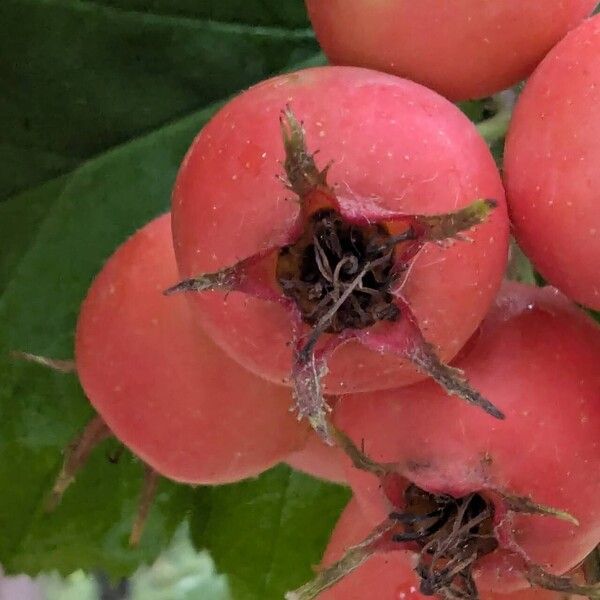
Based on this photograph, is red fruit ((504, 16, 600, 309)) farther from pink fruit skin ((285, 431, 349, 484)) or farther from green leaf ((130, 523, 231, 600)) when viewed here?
green leaf ((130, 523, 231, 600))

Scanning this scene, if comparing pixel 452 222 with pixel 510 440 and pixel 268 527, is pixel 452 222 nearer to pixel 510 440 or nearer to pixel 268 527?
pixel 510 440

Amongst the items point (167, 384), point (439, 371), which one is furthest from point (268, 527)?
point (439, 371)

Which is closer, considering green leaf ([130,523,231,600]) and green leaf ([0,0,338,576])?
green leaf ([0,0,338,576])

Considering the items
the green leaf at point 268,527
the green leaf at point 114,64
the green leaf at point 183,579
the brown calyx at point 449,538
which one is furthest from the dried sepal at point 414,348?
the green leaf at point 183,579

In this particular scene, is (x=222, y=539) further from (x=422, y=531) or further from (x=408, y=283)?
(x=408, y=283)

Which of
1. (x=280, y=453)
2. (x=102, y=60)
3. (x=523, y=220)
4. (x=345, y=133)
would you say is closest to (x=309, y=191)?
(x=345, y=133)

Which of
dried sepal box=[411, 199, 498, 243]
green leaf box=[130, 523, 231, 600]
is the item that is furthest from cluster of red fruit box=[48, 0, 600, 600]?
green leaf box=[130, 523, 231, 600]
